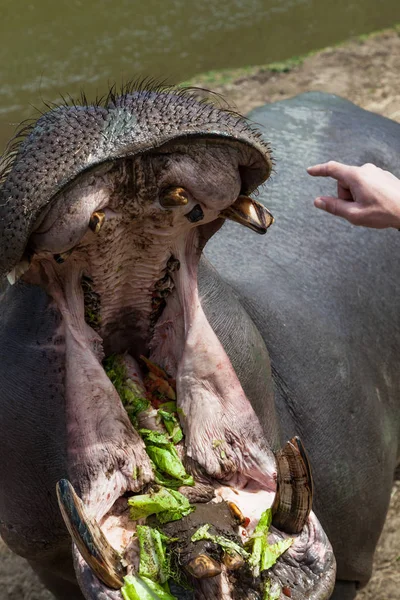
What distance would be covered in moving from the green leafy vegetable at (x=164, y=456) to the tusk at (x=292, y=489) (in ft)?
0.78

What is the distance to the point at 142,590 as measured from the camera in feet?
7.04

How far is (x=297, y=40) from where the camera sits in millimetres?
8156

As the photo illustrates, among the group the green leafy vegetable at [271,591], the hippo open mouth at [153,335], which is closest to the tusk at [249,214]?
the hippo open mouth at [153,335]

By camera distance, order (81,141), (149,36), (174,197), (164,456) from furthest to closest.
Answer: (149,36) < (164,456) < (174,197) < (81,141)

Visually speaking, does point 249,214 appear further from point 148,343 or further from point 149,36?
point 149,36

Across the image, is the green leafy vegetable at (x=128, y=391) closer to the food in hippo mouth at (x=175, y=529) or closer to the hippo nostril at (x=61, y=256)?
the food in hippo mouth at (x=175, y=529)

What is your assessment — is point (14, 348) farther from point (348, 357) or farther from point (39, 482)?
point (348, 357)

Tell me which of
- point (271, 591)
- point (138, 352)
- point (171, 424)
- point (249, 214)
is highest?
point (249, 214)

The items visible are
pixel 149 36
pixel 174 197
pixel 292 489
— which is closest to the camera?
pixel 174 197

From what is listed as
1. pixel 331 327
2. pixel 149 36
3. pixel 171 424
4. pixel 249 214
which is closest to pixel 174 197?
pixel 249 214

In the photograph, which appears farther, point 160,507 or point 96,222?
point 160,507

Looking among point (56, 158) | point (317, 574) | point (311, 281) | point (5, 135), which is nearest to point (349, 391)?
point (311, 281)

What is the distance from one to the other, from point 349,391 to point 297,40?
5525mm

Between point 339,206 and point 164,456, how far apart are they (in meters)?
1.00
